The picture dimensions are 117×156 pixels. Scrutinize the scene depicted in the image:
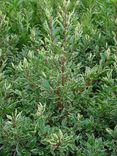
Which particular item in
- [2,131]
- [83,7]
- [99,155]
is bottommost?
[99,155]

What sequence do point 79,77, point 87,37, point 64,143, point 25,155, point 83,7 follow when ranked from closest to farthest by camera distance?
point 64,143
point 25,155
point 79,77
point 87,37
point 83,7

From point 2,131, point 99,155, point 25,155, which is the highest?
point 2,131

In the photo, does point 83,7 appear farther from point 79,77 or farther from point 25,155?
point 25,155

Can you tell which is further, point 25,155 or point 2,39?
point 2,39

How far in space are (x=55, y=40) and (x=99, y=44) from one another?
2.23ft

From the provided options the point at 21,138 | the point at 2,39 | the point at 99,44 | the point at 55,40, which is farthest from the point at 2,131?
the point at 99,44

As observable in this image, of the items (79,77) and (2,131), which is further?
(79,77)

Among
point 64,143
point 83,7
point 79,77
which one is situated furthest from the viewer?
point 83,7

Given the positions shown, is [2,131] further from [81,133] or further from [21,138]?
[81,133]

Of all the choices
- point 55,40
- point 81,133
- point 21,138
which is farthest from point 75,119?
point 55,40

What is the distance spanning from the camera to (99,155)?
2602 mm

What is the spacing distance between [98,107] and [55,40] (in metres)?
0.58

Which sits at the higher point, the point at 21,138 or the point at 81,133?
the point at 21,138

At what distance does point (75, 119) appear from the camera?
276cm
